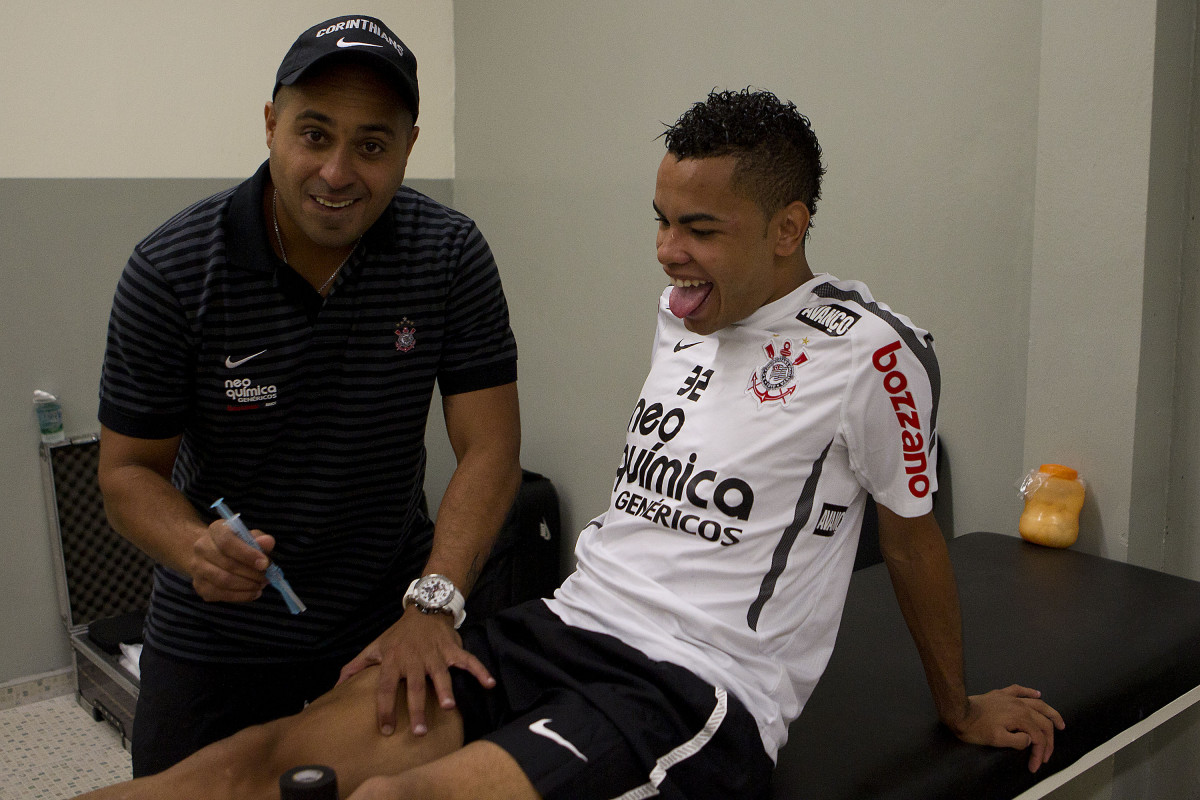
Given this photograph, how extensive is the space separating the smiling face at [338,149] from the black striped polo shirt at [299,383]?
0.29ft

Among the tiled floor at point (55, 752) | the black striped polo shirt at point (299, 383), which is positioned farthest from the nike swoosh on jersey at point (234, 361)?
the tiled floor at point (55, 752)

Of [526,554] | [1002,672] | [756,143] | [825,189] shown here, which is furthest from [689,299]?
[526,554]

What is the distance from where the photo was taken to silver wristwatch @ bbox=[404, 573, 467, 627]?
4.46 ft

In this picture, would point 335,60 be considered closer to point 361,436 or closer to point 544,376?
point 361,436

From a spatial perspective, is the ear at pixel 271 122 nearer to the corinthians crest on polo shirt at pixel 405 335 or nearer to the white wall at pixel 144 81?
the corinthians crest on polo shirt at pixel 405 335

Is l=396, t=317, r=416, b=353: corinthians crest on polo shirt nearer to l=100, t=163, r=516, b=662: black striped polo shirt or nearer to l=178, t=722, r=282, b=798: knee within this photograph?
l=100, t=163, r=516, b=662: black striped polo shirt

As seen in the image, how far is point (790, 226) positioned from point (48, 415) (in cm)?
254

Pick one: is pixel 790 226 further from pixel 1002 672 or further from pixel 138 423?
pixel 138 423

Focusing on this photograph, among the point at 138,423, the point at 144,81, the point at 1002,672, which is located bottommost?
the point at 1002,672

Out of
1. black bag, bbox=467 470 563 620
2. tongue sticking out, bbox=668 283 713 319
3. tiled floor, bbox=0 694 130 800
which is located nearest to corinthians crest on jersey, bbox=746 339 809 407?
tongue sticking out, bbox=668 283 713 319

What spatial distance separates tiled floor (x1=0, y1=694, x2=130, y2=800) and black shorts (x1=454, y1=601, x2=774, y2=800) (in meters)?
1.86

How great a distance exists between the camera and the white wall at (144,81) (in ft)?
9.80

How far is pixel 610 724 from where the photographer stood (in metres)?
1.22

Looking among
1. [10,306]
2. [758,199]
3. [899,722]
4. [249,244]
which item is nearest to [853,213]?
[758,199]
